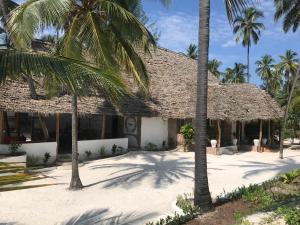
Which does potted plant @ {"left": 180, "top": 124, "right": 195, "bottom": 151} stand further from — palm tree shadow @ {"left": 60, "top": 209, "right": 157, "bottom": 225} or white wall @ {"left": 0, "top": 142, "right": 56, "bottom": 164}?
palm tree shadow @ {"left": 60, "top": 209, "right": 157, "bottom": 225}

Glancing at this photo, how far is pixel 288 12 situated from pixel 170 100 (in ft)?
31.6

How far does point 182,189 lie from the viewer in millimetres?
14102

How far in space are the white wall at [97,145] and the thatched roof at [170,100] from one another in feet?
5.51

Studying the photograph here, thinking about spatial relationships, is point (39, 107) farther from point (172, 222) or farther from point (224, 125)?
point (224, 125)

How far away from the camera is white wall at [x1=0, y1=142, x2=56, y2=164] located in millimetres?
17212

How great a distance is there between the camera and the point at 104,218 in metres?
10.7

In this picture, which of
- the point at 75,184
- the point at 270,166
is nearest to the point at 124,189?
the point at 75,184

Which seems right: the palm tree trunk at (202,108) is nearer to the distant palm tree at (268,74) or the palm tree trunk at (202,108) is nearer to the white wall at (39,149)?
the white wall at (39,149)

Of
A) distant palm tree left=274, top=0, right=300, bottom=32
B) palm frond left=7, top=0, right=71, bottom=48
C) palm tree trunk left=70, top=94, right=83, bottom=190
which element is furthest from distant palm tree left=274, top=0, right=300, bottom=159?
palm frond left=7, top=0, right=71, bottom=48

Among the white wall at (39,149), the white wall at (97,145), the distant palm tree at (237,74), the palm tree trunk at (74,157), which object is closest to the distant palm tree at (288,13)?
the white wall at (97,145)

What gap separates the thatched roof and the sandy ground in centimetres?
277

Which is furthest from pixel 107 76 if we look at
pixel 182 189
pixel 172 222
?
pixel 182 189

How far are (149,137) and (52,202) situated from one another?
1284cm

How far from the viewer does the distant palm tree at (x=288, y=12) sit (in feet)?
84.9
